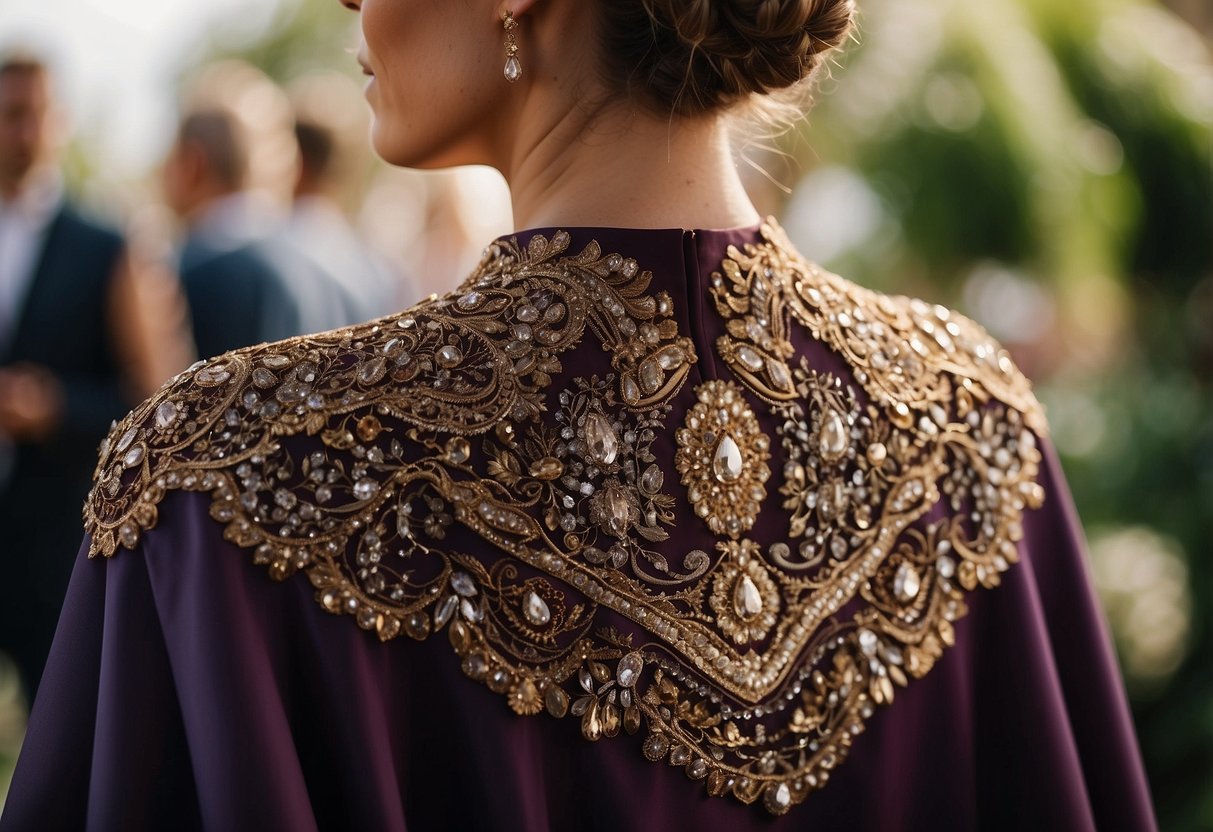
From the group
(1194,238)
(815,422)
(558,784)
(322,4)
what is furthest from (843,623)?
(322,4)

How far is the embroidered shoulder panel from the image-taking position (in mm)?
1190

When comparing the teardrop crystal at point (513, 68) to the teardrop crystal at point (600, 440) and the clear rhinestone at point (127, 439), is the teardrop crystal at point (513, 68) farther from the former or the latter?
the clear rhinestone at point (127, 439)

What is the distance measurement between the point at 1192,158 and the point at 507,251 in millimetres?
5341

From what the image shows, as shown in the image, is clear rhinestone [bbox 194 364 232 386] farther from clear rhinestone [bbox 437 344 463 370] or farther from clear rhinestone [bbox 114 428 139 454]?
clear rhinestone [bbox 437 344 463 370]

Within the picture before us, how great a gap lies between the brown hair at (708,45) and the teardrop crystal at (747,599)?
0.47m

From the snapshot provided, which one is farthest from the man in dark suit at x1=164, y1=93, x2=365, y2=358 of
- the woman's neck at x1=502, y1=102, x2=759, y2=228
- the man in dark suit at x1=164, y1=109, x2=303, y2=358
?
the woman's neck at x1=502, y1=102, x2=759, y2=228

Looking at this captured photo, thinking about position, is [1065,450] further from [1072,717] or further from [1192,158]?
[1072,717]

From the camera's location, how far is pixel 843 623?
1.37 m

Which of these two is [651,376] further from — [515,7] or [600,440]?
[515,7]

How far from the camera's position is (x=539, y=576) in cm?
122

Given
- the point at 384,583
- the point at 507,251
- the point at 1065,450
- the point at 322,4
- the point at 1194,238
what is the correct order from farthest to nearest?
the point at 322,4, the point at 1194,238, the point at 1065,450, the point at 507,251, the point at 384,583

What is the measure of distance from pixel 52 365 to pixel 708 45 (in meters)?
2.81

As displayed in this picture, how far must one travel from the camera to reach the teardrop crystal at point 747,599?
1287 mm

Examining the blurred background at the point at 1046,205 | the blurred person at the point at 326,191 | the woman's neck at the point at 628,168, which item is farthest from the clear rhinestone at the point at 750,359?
the blurred background at the point at 1046,205
